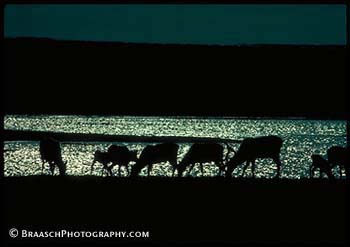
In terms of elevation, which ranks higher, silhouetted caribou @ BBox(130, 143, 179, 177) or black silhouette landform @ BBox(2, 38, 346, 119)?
black silhouette landform @ BBox(2, 38, 346, 119)

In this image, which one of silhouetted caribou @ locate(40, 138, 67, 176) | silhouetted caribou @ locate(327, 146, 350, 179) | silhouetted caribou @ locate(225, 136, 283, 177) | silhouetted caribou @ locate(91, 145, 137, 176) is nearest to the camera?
silhouetted caribou @ locate(327, 146, 350, 179)

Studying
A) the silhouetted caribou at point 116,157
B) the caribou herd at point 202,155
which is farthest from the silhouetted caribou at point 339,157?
the silhouetted caribou at point 116,157

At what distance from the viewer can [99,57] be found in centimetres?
11319

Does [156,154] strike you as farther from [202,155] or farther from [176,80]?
[176,80]
